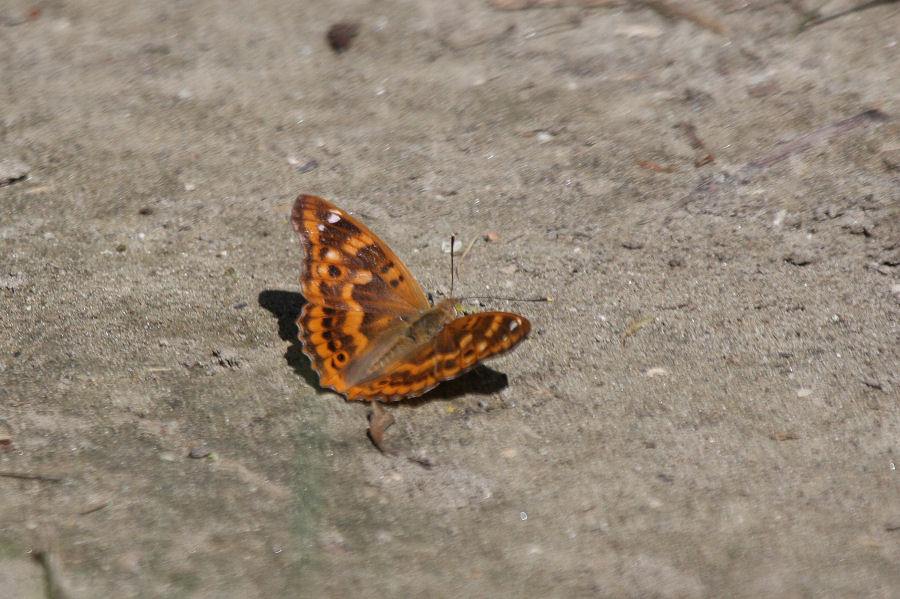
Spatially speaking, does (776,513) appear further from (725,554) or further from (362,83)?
(362,83)

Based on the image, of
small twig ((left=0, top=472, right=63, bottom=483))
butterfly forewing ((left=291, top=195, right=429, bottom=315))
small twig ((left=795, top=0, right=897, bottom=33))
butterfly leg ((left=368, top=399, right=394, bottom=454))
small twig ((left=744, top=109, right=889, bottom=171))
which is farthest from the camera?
small twig ((left=795, top=0, right=897, bottom=33))

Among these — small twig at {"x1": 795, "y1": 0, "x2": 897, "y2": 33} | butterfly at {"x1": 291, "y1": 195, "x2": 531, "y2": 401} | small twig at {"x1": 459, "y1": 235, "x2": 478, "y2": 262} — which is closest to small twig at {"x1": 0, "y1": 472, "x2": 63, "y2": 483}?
butterfly at {"x1": 291, "y1": 195, "x2": 531, "y2": 401}

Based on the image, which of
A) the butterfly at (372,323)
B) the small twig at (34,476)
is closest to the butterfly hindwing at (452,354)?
the butterfly at (372,323)

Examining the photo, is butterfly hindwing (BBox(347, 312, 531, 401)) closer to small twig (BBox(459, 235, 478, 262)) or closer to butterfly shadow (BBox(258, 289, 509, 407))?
butterfly shadow (BBox(258, 289, 509, 407))

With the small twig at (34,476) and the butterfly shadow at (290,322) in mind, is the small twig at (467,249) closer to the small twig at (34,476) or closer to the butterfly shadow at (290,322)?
the butterfly shadow at (290,322)

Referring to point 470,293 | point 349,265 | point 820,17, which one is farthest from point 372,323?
point 820,17
